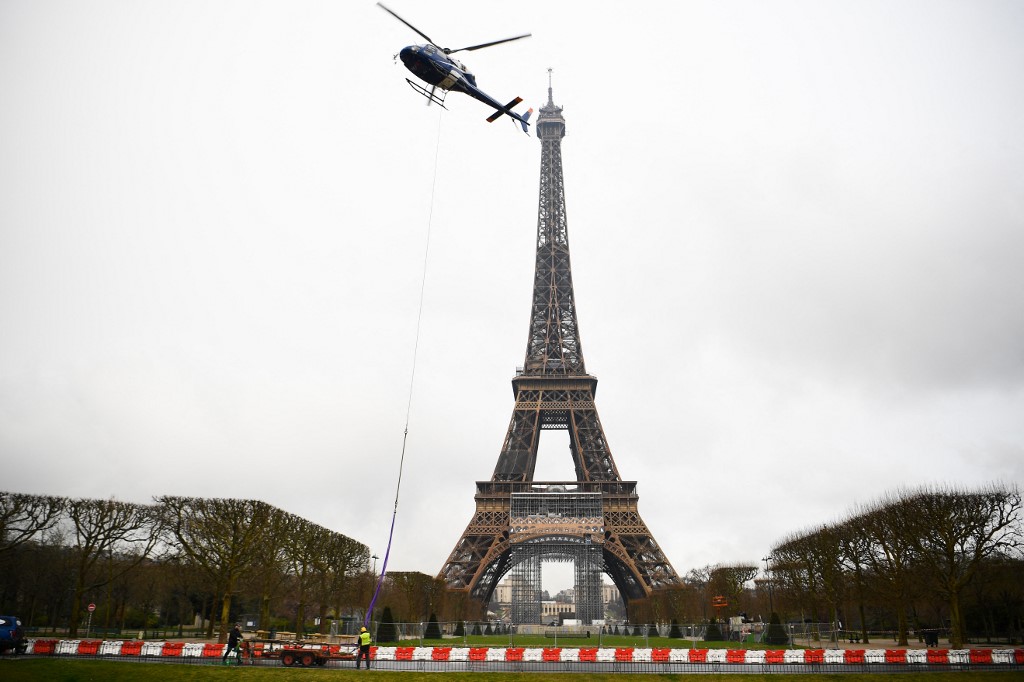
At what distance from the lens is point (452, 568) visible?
56.9m

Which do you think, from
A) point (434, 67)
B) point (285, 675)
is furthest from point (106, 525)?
point (434, 67)

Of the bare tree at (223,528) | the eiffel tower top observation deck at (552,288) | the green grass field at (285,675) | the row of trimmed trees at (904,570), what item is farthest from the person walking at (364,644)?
the eiffel tower top observation deck at (552,288)

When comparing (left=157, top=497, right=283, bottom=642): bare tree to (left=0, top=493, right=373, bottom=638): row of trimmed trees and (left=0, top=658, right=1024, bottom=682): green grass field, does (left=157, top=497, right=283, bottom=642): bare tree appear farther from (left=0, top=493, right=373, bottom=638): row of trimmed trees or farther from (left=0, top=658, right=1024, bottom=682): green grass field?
(left=0, top=658, right=1024, bottom=682): green grass field

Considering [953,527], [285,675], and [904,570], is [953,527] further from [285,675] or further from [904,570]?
[285,675]

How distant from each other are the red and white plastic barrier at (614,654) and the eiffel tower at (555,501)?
1038 inches

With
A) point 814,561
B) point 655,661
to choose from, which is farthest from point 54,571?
point 814,561

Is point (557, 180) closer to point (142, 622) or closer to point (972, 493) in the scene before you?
point (972, 493)

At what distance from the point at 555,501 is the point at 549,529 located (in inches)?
124

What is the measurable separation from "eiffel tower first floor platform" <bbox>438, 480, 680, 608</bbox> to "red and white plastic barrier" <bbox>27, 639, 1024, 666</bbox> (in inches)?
1087

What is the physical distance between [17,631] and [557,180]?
65.6 m

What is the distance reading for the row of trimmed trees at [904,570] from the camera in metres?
36.6

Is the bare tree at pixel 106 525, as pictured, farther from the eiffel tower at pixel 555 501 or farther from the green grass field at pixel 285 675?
the eiffel tower at pixel 555 501

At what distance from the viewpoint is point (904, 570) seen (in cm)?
4009

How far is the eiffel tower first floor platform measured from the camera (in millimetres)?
56938
